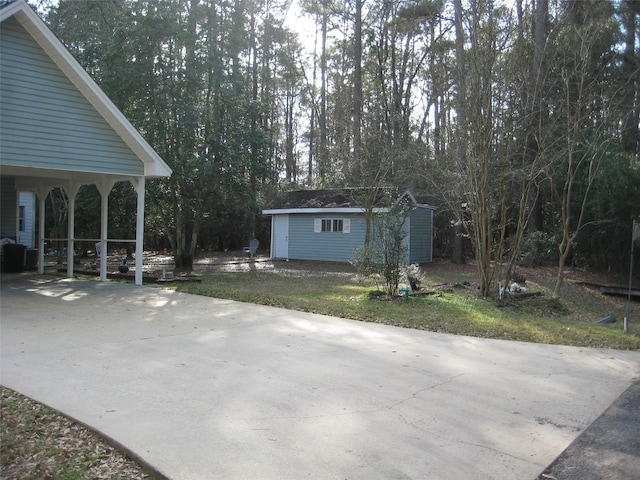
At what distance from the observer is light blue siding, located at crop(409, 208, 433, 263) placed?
943 inches

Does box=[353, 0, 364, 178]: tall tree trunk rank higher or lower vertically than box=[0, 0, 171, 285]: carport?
higher

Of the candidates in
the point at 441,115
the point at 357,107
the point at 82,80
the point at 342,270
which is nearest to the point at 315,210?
the point at 342,270

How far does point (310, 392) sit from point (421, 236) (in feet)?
68.1

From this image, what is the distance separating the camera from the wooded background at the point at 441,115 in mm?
12438

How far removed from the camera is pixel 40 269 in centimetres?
1576

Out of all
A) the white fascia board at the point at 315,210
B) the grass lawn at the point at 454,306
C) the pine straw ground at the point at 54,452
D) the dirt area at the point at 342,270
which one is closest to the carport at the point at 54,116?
the grass lawn at the point at 454,306

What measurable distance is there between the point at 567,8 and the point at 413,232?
1175 cm

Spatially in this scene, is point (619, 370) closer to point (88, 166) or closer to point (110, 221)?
point (88, 166)

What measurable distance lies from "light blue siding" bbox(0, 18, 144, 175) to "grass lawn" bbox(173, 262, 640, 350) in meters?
3.90

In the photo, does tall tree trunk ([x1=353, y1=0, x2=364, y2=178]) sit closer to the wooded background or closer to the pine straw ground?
the wooded background

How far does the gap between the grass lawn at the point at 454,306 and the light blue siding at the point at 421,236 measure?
4677 millimetres

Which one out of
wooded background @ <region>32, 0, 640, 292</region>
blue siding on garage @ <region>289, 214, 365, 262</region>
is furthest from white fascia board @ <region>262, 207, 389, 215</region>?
wooded background @ <region>32, 0, 640, 292</region>

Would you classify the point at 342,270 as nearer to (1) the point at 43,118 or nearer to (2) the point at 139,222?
(2) the point at 139,222

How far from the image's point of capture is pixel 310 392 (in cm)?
481
